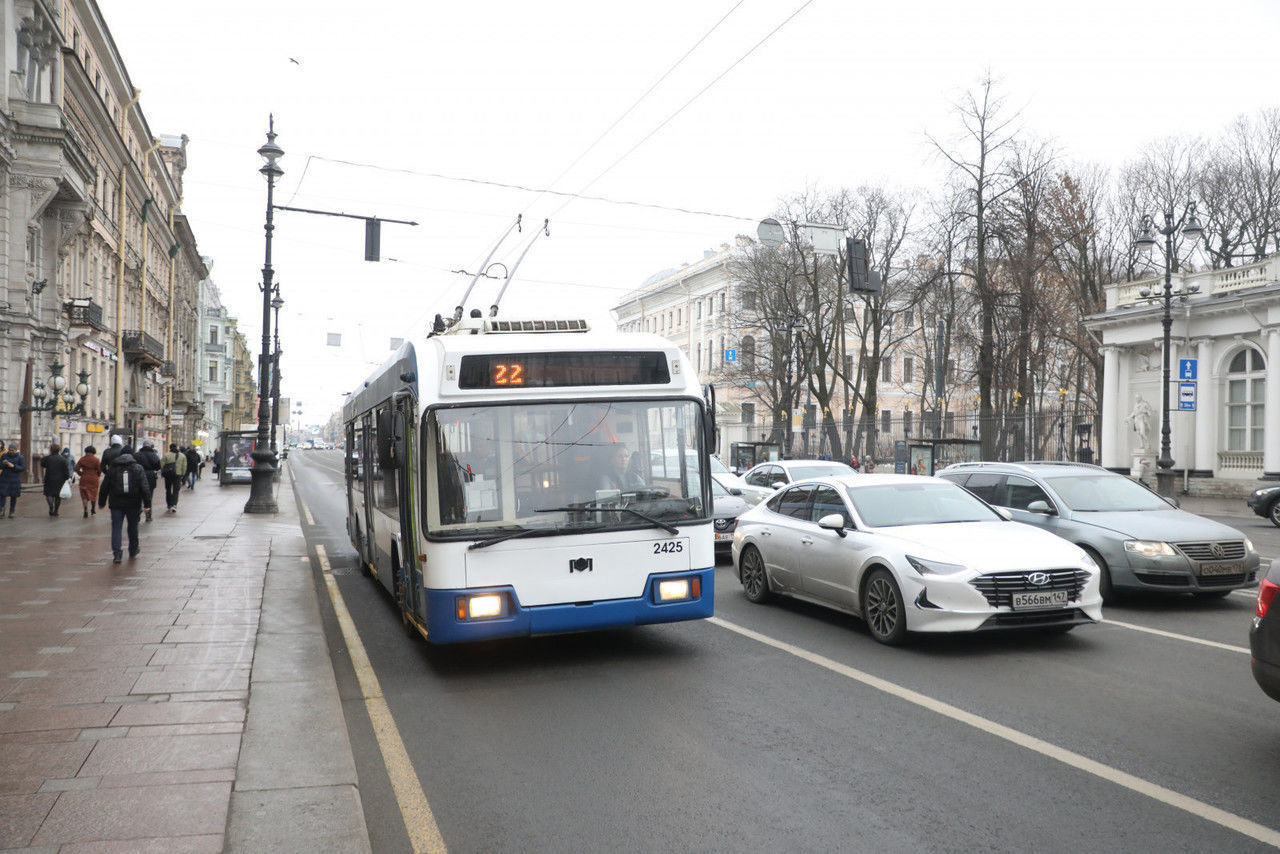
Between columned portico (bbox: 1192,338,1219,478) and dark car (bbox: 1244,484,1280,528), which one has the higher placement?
columned portico (bbox: 1192,338,1219,478)

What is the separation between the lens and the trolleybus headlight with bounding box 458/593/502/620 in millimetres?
7383

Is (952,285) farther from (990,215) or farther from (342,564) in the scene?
(342,564)

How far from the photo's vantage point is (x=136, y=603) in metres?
10.3

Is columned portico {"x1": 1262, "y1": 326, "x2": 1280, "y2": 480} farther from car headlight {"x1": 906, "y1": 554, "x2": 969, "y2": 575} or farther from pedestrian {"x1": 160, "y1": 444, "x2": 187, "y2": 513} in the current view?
pedestrian {"x1": 160, "y1": 444, "x2": 187, "y2": 513}

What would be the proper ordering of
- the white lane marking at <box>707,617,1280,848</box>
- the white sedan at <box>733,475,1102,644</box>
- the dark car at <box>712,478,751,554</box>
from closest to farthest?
1. the white lane marking at <box>707,617,1280,848</box>
2. the white sedan at <box>733,475,1102,644</box>
3. the dark car at <box>712,478,751,554</box>

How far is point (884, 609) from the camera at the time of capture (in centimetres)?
869

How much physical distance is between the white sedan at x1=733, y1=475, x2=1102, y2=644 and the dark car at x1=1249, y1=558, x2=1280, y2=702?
263 cm

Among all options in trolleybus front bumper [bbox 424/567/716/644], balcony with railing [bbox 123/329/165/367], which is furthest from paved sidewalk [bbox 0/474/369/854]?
balcony with railing [bbox 123/329/165/367]

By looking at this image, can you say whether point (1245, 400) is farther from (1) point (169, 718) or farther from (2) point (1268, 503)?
(1) point (169, 718)

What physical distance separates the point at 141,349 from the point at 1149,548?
48017 mm

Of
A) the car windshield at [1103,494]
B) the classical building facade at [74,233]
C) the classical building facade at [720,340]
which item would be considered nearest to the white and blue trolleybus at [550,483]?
the car windshield at [1103,494]

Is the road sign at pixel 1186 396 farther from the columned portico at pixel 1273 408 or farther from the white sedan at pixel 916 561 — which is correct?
the white sedan at pixel 916 561

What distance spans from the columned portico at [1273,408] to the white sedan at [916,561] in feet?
98.1

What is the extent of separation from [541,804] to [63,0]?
4095cm
